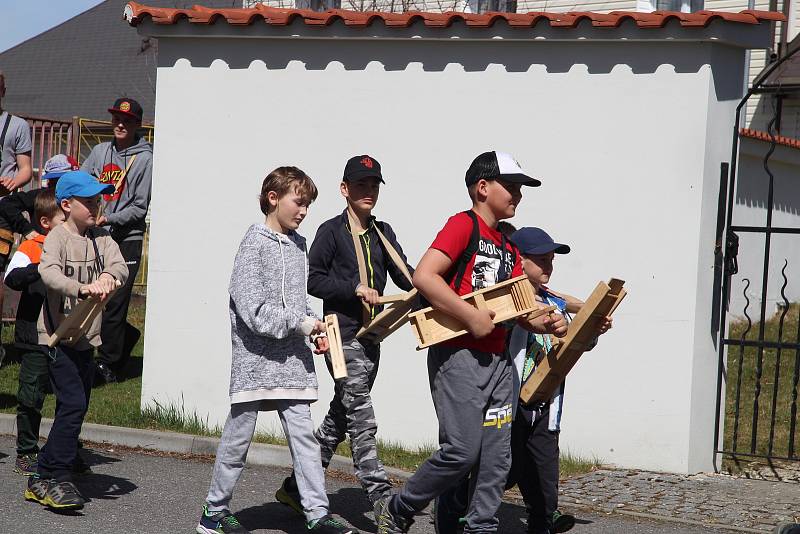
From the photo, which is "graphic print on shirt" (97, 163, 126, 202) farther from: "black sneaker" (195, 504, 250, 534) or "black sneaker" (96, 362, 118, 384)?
"black sneaker" (195, 504, 250, 534)

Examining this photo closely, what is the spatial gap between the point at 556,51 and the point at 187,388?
359 cm

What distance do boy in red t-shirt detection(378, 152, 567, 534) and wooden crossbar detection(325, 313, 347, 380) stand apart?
412mm

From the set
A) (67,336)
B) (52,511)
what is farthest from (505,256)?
(52,511)

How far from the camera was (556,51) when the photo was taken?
300 inches

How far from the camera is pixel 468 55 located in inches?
306

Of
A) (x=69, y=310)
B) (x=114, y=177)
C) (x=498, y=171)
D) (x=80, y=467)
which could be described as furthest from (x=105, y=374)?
(x=498, y=171)

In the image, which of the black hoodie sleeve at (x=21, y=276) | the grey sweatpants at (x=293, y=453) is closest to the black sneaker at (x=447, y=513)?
the grey sweatpants at (x=293, y=453)

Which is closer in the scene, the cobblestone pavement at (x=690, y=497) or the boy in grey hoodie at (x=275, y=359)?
the boy in grey hoodie at (x=275, y=359)

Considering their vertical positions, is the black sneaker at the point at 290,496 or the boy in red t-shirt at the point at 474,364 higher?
the boy in red t-shirt at the point at 474,364

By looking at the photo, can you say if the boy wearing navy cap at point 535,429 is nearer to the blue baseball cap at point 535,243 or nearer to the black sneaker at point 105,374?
the blue baseball cap at point 535,243

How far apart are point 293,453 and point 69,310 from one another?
1592mm

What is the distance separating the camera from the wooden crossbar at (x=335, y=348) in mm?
5191

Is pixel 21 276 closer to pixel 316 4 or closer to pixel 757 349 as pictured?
pixel 757 349

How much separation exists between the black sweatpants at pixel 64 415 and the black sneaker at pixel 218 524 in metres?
0.98
